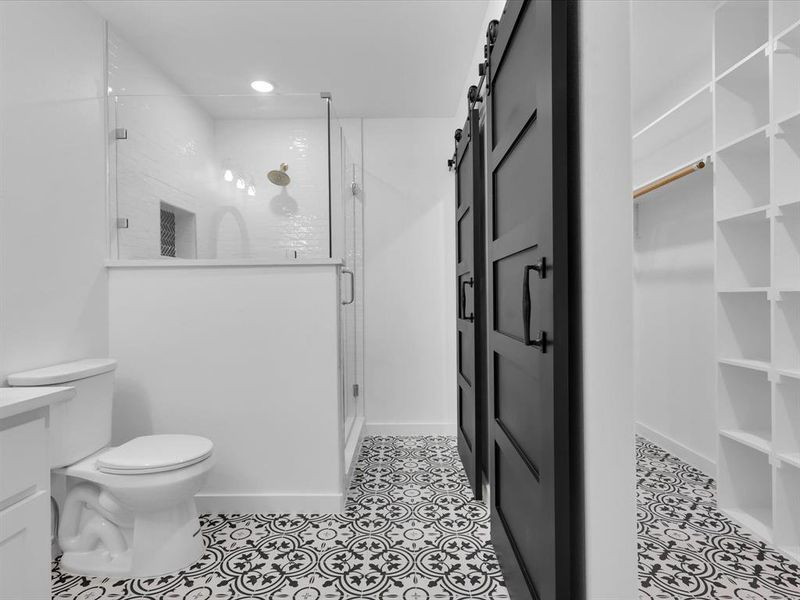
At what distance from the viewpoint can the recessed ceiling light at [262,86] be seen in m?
2.87

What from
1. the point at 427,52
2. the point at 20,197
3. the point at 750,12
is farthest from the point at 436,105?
the point at 20,197

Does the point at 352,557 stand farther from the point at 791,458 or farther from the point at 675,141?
the point at 675,141

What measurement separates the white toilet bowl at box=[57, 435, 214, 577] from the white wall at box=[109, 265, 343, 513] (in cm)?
38

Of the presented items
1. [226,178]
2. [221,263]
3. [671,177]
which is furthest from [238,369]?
[671,177]

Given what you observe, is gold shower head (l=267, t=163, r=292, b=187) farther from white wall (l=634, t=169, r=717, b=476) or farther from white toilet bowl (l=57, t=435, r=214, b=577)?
white wall (l=634, t=169, r=717, b=476)

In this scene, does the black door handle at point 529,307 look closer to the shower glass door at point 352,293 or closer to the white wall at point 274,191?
the white wall at point 274,191

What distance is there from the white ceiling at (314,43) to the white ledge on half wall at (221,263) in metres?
1.21

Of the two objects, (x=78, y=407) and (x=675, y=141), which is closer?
(x=78, y=407)

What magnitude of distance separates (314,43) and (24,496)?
2354mm

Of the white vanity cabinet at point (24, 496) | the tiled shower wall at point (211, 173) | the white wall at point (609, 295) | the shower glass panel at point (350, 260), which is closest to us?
the white wall at point (609, 295)

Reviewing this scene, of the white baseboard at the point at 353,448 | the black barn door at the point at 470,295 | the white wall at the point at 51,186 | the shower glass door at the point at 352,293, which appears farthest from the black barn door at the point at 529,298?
the white wall at the point at 51,186

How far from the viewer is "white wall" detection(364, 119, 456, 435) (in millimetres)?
3363

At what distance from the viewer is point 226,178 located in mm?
2504

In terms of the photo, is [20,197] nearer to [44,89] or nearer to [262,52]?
[44,89]
